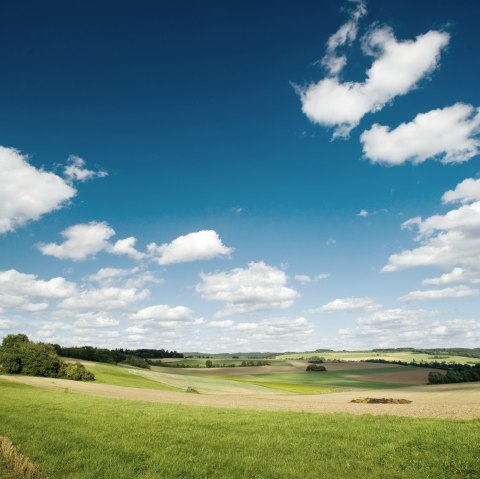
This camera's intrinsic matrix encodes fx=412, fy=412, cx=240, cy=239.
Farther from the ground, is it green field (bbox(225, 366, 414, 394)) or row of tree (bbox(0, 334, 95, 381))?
row of tree (bbox(0, 334, 95, 381))

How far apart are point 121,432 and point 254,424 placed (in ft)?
21.9

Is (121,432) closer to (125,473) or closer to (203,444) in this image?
(203,444)

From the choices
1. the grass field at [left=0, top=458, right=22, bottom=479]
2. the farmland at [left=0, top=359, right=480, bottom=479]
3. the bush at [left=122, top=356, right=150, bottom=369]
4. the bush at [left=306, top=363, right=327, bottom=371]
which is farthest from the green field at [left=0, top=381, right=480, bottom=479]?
the bush at [left=306, top=363, right=327, bottom=371]

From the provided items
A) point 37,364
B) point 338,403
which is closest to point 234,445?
point 338,403

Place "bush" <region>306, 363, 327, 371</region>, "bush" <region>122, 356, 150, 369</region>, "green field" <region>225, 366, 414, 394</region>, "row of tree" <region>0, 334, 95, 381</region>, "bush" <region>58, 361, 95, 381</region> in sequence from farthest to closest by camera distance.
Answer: "bush" <region>306, 363, 327, 371</region>, "bush" <region>122, 356, 150, 369</region>, "green field" <region>225, 366, 414, 394</region>, "row of tree" <region>0, 334, 95, 381</region>, "bush" <region>58, 361, 95, 381</region>

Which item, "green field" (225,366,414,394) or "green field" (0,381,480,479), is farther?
"green field" (225,366,414,394)

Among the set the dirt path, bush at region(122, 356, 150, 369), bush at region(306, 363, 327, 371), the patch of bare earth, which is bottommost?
the dirt path

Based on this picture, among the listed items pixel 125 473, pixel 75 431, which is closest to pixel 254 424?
pixel 75 431

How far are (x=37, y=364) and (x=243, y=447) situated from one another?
234 feet

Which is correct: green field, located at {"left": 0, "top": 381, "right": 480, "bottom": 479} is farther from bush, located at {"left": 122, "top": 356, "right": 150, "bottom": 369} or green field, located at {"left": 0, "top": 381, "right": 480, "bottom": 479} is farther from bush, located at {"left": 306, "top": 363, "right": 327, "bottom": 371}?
bush, located at {"left": 306, "top": 363, "right": 327, "bottom": 371}

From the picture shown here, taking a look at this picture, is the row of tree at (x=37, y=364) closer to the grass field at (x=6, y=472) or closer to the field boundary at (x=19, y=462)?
the field boundary at (x=19, y=462)

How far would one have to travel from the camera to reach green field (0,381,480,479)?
12414 mm

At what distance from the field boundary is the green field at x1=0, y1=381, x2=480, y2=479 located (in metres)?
0.32

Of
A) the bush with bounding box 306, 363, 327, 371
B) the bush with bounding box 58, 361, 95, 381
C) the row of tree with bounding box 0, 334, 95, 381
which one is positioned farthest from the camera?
the bush with bounding box 306, 363, 327, 371
